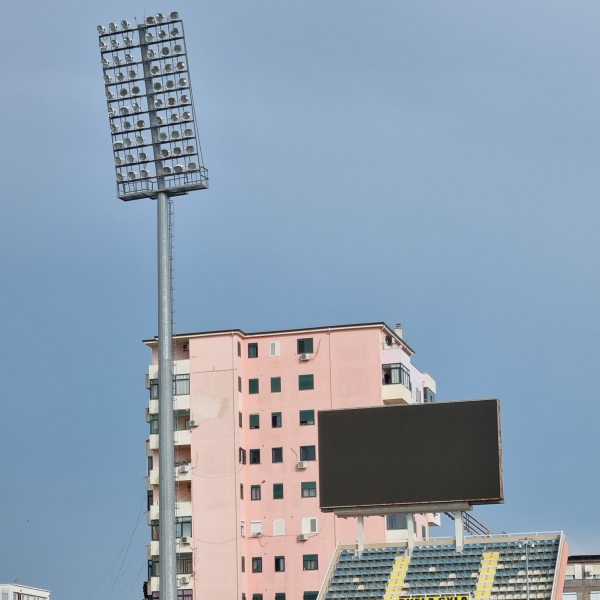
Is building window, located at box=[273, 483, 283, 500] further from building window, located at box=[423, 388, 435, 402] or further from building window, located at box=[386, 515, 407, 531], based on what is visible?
building window, located at box=[423, 388, 435, 402]

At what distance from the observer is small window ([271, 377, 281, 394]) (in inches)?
3703

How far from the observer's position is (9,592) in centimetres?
14662

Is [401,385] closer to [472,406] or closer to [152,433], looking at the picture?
[152,433]

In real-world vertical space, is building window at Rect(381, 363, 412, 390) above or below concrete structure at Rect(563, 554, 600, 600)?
above

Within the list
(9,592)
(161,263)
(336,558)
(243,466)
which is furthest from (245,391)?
(9,592)

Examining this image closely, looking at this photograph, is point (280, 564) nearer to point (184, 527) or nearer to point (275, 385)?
point (184, 527)

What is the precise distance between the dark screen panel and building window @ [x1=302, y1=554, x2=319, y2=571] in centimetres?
3013

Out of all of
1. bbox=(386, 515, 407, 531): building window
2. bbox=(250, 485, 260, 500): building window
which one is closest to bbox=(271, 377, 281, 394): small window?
bbox=(250, 485, 260, 500): building window

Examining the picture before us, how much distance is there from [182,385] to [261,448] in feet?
26.6

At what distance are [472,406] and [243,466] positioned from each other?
36.5m

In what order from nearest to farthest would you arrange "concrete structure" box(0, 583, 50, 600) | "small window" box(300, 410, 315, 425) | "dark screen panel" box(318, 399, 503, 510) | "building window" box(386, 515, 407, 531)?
"dark screen panel" box(318, 399, 503, 510)
"building window" box(386, 515, 407, 531)
"small window" box(300, 410, 315, 425)
"concrete structure" box(0, 583, 50, 600)

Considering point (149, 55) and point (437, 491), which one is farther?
point (437, 491)

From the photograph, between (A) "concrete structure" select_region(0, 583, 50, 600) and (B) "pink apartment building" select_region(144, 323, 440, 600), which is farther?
(A) "concrete structure" select_region(0, 583, 50, 600)

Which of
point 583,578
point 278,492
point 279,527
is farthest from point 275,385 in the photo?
point 583,578
